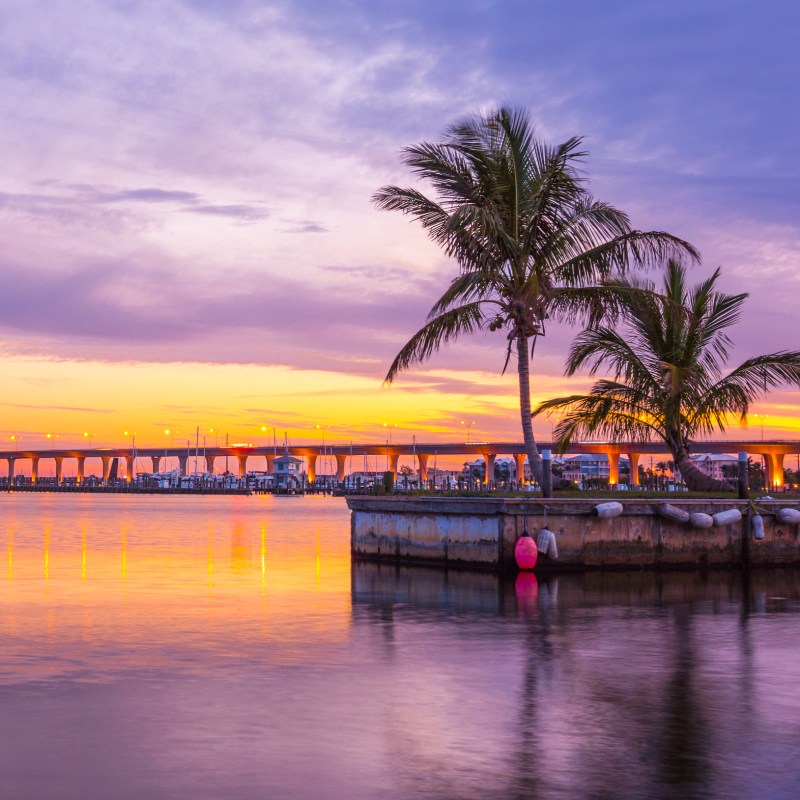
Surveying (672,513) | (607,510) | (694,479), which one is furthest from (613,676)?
(694,479)

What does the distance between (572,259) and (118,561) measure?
47.7 ft

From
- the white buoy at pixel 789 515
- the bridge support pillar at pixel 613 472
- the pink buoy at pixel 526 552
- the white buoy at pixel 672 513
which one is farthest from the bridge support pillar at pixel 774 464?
the pink buoy at pixel 526 552

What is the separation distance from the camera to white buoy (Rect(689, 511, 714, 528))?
85.0 feet

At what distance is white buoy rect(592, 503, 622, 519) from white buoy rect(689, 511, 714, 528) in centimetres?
198

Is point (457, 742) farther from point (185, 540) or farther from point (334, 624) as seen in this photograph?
point (185, 540)

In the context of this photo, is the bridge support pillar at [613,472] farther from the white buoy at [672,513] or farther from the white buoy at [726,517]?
the white buoy at [672,513]

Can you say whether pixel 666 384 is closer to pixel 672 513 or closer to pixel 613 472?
pixel 672 513

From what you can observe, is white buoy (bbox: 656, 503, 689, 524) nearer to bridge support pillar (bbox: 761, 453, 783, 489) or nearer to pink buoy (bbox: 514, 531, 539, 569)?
pink buoy (bbox: 514, 531, 539, 569)

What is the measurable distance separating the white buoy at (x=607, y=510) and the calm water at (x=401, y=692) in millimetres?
2341

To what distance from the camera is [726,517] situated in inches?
1035

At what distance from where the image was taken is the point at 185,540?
144ft

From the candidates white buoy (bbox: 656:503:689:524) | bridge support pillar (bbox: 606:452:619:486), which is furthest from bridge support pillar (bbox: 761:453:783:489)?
white buoy (bbox: 656:503:689:524)

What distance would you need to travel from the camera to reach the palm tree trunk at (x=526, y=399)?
2770cm

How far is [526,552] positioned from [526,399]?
4.81m
